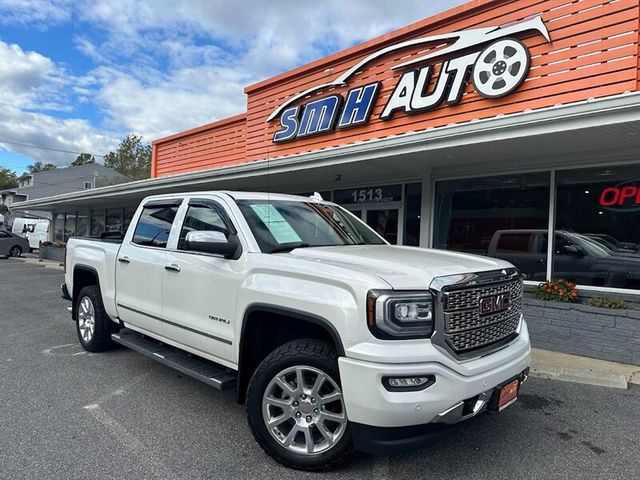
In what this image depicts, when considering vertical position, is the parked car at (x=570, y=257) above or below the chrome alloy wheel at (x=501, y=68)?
below

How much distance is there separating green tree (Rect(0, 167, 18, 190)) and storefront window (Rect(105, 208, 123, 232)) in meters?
65.4

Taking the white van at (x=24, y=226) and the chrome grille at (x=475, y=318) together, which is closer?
the chrome grille at (x=475, y=318)

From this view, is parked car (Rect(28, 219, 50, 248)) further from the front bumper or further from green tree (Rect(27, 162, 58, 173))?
green tree (Rect(27, 162, 58, 173))

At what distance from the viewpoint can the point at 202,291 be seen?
12.3 ft

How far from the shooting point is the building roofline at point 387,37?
822cm

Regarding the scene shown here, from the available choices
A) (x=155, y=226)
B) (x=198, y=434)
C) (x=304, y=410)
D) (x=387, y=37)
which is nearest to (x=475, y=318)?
(x=304, y=410)

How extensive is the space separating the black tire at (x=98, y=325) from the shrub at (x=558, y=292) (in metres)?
5.88

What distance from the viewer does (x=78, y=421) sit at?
3727 mm

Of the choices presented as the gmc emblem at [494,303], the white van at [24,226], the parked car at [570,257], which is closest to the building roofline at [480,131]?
the parked car at [570,257]

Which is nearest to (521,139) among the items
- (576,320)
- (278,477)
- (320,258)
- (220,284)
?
(576,320)

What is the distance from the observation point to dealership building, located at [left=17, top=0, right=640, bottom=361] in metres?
6.51

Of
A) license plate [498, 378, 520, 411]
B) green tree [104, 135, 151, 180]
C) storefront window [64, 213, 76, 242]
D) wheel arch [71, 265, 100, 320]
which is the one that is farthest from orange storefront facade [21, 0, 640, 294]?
green tree [104, 135, 151, 180]

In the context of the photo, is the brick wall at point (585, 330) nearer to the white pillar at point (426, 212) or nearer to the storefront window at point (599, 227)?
the storefront window at point (599, 227)

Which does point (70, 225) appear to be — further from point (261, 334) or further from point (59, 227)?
point (261, 334)
